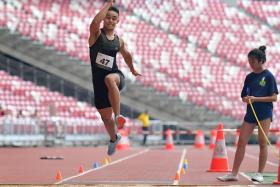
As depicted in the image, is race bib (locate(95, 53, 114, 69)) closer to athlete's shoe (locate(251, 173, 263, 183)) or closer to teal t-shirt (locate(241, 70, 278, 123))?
teal t-shirt (locate(241, 70, 278, 123))

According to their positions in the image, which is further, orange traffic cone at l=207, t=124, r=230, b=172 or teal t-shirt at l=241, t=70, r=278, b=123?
orange traffic cone at l=207, t=124, r=230, b=172

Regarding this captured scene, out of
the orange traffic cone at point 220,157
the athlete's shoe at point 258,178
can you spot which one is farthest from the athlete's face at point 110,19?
the orange traffic cone at point 220,157

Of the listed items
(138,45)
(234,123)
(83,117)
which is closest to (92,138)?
(83,117)

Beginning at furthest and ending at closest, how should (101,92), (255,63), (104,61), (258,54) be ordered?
1. (255,63)
2. (258,54)
3. (101,92)
4. (104,61)

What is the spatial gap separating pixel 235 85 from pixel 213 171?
80.2 feet

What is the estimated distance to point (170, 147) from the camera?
28.0 m

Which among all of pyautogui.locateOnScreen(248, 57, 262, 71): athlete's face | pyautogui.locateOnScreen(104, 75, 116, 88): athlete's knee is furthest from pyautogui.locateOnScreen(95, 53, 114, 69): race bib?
pyautogui.locateOnScreen(248, 57, 262, 71): athlete's face

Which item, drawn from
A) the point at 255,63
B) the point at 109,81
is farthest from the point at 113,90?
the point at 255,63

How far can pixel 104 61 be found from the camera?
9.96 m

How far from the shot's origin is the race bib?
9.93 m

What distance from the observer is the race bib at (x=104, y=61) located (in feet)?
32.6

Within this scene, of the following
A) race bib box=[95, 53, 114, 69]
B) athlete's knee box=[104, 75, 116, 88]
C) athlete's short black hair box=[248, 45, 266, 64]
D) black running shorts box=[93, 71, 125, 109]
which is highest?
athlete's short black hair box=[248, 45, 266, 64]

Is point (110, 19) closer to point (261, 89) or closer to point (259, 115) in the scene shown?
point (261, 89)

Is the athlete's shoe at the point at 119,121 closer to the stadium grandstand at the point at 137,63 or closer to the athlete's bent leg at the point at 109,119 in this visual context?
the athlete's bent leg at the point at 109,119
